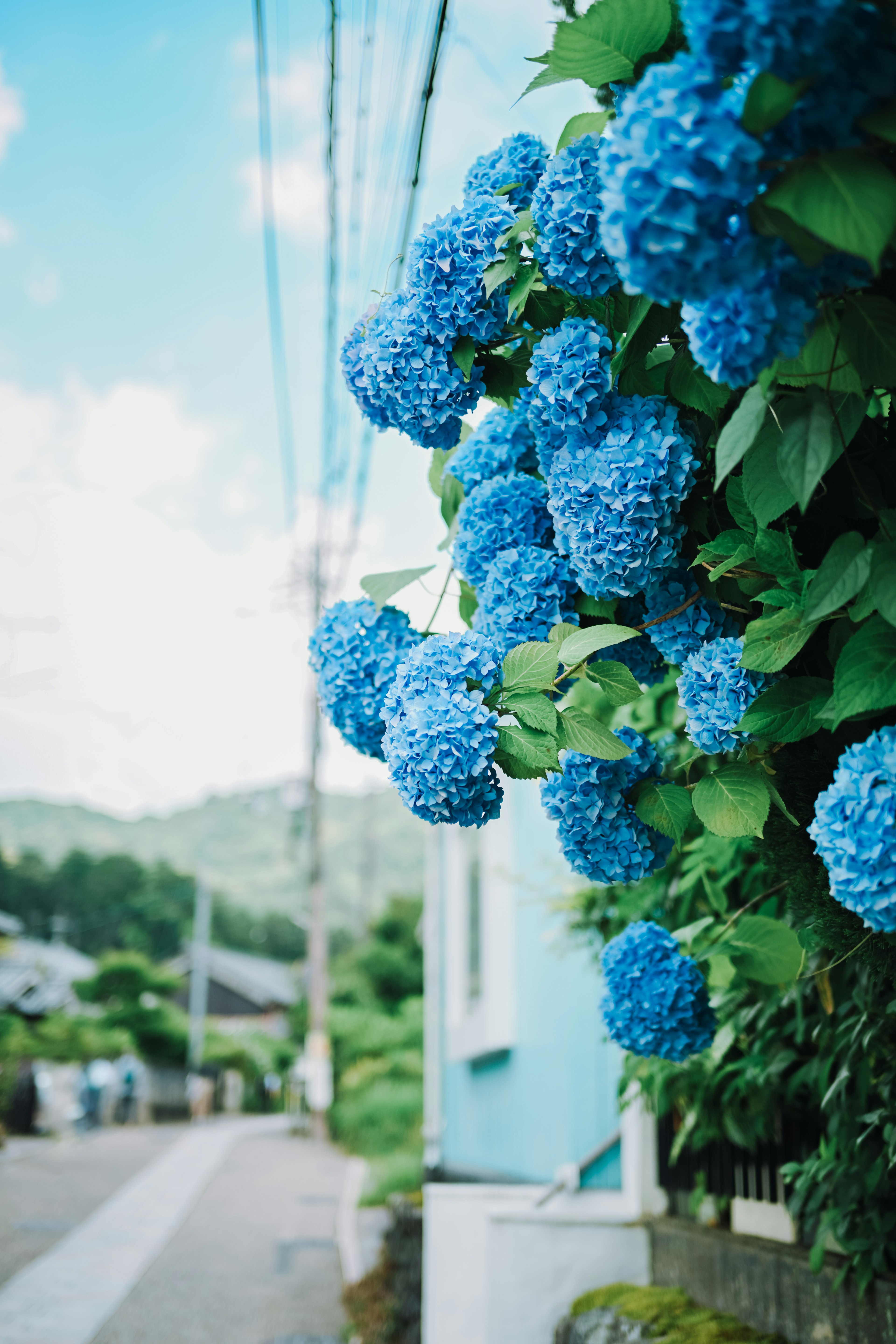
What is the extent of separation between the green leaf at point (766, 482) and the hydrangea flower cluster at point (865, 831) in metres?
0.27

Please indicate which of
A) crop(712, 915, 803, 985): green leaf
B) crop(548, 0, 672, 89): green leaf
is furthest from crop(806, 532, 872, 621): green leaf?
crop(712, 915, 803, 985): green leaf

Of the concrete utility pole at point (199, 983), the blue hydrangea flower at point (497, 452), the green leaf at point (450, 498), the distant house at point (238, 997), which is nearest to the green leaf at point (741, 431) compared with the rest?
the blue hydrangea flower at point (497, 452)

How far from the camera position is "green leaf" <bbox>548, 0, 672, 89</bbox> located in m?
1.07

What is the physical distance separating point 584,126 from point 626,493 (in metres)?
0.46

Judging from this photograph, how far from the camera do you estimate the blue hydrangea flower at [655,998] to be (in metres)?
1.83

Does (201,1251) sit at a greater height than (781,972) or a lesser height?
lesser

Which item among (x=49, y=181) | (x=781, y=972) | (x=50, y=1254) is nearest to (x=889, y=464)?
(x=781, y=972)

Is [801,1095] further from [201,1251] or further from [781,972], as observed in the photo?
[201,1251]

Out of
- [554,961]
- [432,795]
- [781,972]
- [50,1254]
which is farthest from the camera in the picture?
[50,1254]

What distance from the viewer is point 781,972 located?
5.48ft

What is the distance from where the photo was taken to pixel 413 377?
135cm

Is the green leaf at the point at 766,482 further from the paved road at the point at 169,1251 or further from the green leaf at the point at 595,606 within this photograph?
the paved road at the point at 169,1251

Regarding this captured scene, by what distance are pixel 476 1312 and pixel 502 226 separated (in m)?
4.12

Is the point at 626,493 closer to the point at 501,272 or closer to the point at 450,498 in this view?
the point at 501,272
